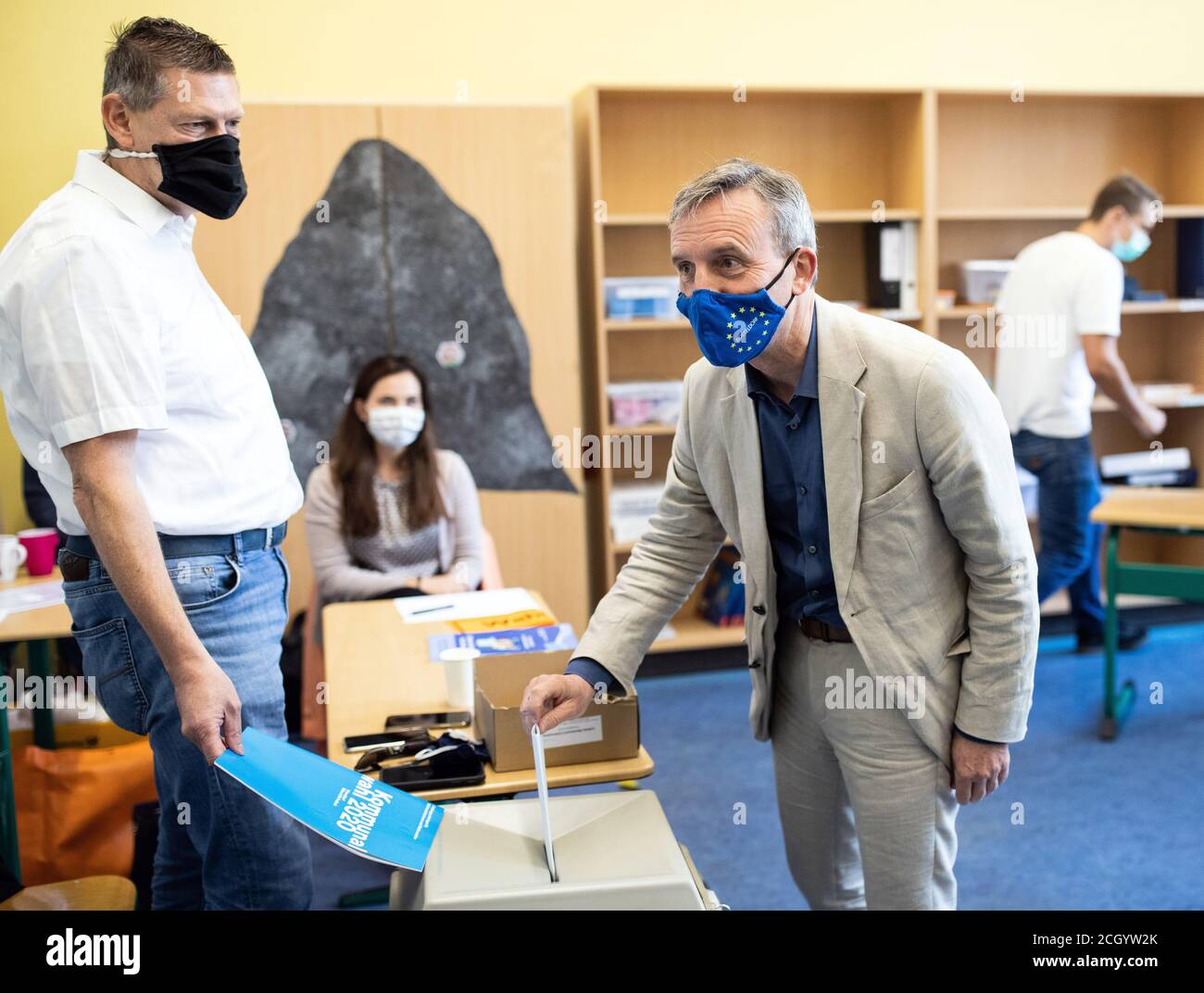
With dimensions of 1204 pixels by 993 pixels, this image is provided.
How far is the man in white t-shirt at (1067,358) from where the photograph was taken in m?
3.61

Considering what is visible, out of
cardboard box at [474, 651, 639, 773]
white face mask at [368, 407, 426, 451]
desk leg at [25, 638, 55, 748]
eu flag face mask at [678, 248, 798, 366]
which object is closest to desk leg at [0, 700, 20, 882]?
desk leg at [25, 638, 55, 748]

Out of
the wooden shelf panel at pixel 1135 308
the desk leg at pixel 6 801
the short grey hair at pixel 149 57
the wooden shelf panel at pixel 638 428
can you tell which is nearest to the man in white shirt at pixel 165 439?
the short grey hair at pixel 149 57

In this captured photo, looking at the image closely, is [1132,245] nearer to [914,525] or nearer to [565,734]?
[914,525]

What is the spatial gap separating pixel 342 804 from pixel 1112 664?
2.96 metres

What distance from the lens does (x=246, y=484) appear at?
1.43 meters

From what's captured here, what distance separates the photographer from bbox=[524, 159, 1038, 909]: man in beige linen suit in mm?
1318

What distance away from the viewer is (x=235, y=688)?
141 cm

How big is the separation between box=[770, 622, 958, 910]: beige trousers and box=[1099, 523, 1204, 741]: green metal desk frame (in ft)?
6.77

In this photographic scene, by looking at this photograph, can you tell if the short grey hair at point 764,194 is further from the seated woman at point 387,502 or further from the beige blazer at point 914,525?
the seated woman at point 387,502

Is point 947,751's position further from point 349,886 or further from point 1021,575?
point 349,886

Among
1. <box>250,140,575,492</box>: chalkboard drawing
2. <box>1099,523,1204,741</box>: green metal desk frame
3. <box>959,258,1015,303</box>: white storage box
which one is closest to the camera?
<box>1099,523,1204,741</box>: green metal desk frame

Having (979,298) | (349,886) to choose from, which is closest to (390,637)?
(349,886)

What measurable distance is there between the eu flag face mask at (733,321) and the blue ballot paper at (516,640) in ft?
2.50

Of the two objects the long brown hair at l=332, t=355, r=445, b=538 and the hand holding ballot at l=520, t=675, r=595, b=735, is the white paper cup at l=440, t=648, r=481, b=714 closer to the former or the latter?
the hand holding ballot at l=520, t=675, r=595, b=735
